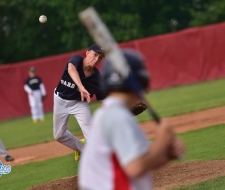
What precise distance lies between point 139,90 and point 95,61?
18.7 ft

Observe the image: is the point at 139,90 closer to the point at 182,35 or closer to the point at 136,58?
the point at 136,58

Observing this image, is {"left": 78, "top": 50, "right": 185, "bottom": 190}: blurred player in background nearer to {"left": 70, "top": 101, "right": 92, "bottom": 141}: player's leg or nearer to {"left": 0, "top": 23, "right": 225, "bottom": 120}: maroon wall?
{"left": 70, "top": 101, "right": 92, "bottom": 141}: player's leg

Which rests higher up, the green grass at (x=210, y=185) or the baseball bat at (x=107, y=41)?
the baseball bat at (x=107, y=41)

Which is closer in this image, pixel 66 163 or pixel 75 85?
pixel 75 85

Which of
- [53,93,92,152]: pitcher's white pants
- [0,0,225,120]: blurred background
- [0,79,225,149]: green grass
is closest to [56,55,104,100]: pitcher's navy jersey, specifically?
[53,93,92,152]: pitcher's white pants

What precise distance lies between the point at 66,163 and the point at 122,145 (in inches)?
359

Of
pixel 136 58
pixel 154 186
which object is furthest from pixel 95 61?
pixel 136 58

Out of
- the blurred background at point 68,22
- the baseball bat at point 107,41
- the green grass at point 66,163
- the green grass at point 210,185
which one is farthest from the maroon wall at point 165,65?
the baseball bat at point 107,41

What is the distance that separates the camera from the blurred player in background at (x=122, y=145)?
3309 millimetres

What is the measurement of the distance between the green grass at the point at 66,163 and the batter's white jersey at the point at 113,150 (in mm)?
6680

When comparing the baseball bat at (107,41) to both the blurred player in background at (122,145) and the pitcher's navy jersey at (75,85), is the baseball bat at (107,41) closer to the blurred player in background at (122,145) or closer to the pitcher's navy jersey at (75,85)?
the blurred player in background at (122,145)

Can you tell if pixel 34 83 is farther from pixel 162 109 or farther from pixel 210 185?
pixel 210 185

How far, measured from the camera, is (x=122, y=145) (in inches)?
130

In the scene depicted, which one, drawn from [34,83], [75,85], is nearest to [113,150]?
[75,85]
